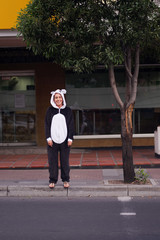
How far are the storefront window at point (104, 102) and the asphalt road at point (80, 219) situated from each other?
6806 millimetres

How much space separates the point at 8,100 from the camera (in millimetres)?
13602

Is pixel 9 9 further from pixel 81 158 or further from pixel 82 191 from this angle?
pixel 82 191

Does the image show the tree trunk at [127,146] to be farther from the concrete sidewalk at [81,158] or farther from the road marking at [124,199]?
the concrete sidewalk at [81,158]

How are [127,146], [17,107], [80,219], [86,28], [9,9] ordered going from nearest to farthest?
1. [80,219]
2. [86,28]
3. [127,146]
4. [9,9]
5. [17,107]

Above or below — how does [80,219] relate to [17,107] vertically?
below

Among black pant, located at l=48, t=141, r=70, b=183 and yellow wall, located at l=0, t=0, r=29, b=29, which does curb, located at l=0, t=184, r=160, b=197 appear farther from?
yellow wall, located at l=0, t=0, r=29, b=29

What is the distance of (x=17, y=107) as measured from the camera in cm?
1362

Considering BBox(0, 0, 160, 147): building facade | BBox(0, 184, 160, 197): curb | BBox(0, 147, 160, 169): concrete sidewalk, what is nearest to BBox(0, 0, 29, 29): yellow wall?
BBox(0, 0, 160, 147): building facade

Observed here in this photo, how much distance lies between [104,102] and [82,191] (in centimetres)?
675

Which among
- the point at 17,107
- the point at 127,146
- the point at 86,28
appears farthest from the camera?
the point at 17,107

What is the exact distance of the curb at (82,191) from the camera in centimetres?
692

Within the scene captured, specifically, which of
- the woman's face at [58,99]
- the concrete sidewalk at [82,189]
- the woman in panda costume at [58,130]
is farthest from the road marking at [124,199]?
the woman's face at [58,99]

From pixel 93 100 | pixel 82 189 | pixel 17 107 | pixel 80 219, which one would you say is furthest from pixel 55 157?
pixel 17 107

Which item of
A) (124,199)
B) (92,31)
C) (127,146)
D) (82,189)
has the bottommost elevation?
(124,199)
